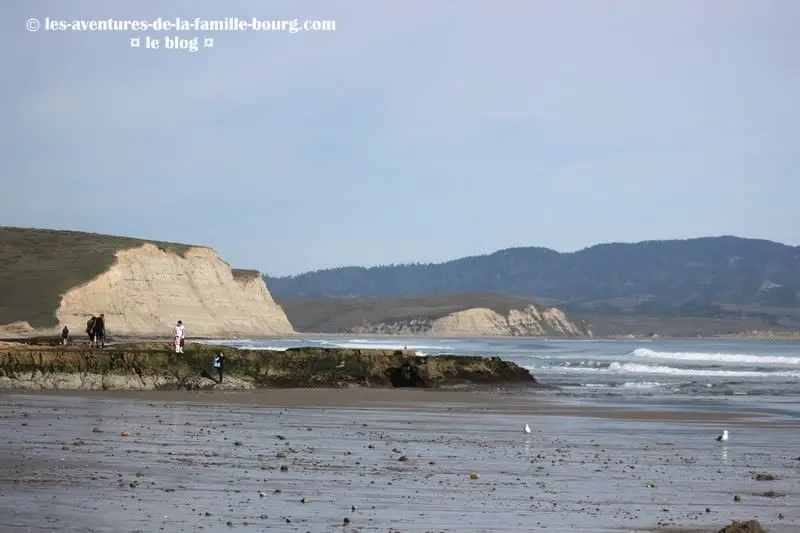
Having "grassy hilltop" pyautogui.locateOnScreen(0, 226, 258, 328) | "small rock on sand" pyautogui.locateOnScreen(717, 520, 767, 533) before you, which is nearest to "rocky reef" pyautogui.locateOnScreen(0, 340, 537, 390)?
"small rock on sand" pyautogui.locateOnScreen(717, 520, 767, 533)

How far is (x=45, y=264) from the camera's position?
350 ft

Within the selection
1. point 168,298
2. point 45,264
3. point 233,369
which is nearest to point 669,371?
point 233,369

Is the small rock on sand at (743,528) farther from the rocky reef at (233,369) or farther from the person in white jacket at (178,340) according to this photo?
the person in white jacket at (178,340)

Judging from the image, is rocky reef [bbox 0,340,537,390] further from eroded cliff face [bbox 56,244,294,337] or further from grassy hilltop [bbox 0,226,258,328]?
eroded cliff face [bbox 56,244,294,337]

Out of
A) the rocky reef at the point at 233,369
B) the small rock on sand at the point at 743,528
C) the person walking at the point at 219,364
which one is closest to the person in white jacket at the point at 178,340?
the rocky reef at the point at 233,369

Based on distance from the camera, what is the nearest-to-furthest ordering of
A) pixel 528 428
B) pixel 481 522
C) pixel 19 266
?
pixel 481 522 < pixel 528 428 < pixel 19 266

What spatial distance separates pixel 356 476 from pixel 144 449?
357 cm

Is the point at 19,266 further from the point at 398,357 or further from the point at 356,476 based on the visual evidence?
the point at 356,476

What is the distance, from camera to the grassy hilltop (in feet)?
310

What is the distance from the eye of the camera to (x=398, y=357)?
3909cm

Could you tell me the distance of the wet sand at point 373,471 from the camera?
11.7m

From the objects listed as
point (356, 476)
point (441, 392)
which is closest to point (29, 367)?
point (441, 392)

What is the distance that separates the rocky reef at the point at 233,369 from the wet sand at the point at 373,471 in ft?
17.4

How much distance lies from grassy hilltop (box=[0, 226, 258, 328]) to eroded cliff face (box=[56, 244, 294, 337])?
3.54 ft
